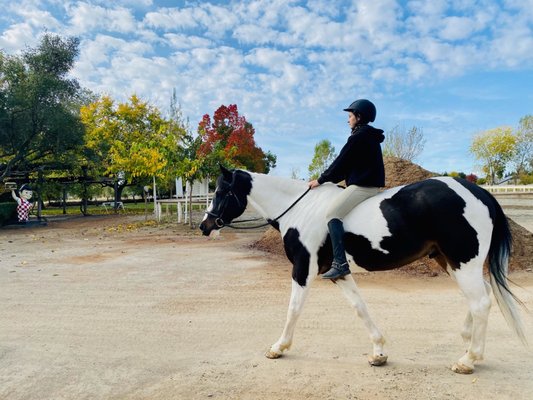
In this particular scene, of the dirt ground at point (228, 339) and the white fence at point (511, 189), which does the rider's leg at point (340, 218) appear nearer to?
the dirt ground at point (228, 339)

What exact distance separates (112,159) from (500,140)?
54.7 meters

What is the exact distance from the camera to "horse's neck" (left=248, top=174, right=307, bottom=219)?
398 centimetres

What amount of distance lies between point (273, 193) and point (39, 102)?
758 inches

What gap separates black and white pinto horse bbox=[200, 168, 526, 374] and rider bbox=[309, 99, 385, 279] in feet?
0.35

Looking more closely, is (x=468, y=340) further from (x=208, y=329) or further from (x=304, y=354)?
(x=208, y=329)

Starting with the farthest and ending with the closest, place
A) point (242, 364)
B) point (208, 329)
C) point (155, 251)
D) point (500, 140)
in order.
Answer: point (500, 140) < point (155, 251) < point (208, 329) < point (242, 364)

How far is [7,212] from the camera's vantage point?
60.6 ft

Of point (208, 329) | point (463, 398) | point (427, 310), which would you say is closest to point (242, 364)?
point (208, 329)

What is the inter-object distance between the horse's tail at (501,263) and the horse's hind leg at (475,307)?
0.27m

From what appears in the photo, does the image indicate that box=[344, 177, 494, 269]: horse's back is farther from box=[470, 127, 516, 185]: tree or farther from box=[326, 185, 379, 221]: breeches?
box=[470, 127, 516, 185]: tree

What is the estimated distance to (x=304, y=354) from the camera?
3707 mm

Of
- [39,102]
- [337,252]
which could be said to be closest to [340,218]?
[337,252]

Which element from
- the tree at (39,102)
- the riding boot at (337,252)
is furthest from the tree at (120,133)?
the riding boot at (337,252)

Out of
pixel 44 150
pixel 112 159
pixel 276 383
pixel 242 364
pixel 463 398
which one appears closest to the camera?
pixel 463 398
